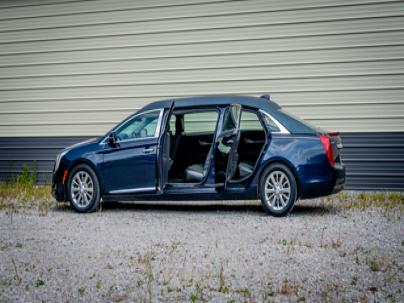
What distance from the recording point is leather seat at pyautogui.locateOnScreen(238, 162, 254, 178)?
11352mm

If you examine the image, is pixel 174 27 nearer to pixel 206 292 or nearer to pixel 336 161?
pixel 336 161

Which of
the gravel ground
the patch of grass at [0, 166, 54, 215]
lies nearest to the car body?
the gravel ground

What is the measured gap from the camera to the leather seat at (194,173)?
459 inches

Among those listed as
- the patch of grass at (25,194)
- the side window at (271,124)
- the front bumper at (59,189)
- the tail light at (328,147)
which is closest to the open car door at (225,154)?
the side window at (271,124)

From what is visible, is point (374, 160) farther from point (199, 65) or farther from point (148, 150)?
point (148, 150)

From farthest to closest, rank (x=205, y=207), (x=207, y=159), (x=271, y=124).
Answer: (x=205, y=207) < (x=207, y=159) < (x=271, y=124)

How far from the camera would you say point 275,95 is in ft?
47.4

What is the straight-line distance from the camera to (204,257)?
8.06m

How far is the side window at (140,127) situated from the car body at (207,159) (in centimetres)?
2

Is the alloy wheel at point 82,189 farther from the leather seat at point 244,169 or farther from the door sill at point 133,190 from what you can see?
the leather seat at point 244,169

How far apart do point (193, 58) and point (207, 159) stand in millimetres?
4304

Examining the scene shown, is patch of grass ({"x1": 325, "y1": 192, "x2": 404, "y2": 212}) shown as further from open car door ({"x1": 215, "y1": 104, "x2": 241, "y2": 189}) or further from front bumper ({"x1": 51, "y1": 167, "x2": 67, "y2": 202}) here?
front bumper ({"x1": 51, "y1": 167, "x2": 67, "y2": 202})

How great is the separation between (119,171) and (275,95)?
156 inches

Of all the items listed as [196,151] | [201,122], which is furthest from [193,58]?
[196,151]
